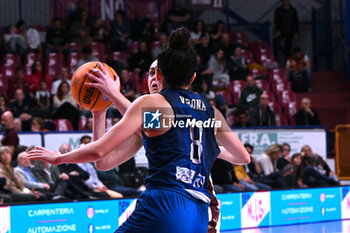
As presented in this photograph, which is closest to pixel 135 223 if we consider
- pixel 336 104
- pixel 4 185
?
pixel 4 185

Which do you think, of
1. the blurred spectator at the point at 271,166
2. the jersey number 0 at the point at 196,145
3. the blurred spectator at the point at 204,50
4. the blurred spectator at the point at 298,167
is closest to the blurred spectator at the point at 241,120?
the blurred spectator at the point at 271,166

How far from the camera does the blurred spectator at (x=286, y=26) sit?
1708 centimetres

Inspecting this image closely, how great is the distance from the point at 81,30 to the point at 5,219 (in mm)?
8239

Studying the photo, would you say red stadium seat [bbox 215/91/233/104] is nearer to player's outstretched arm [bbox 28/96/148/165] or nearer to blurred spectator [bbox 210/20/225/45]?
blurred spectator [bbox 210/20/225/45]

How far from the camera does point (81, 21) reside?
607 inches

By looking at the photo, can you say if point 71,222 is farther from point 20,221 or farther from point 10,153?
point 10,153

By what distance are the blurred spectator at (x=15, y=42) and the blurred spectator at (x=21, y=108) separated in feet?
10.5

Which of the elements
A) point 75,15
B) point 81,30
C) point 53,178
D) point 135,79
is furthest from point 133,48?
point 53,178

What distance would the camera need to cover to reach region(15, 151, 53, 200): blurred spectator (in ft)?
30.3

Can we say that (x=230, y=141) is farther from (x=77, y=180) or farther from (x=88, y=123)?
(x=88, y=123)

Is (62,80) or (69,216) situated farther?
(62,80)

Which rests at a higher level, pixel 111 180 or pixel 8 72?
pixel 8 72

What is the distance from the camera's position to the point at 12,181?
29.7ft

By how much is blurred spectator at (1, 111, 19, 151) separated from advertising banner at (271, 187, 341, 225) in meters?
4.45
